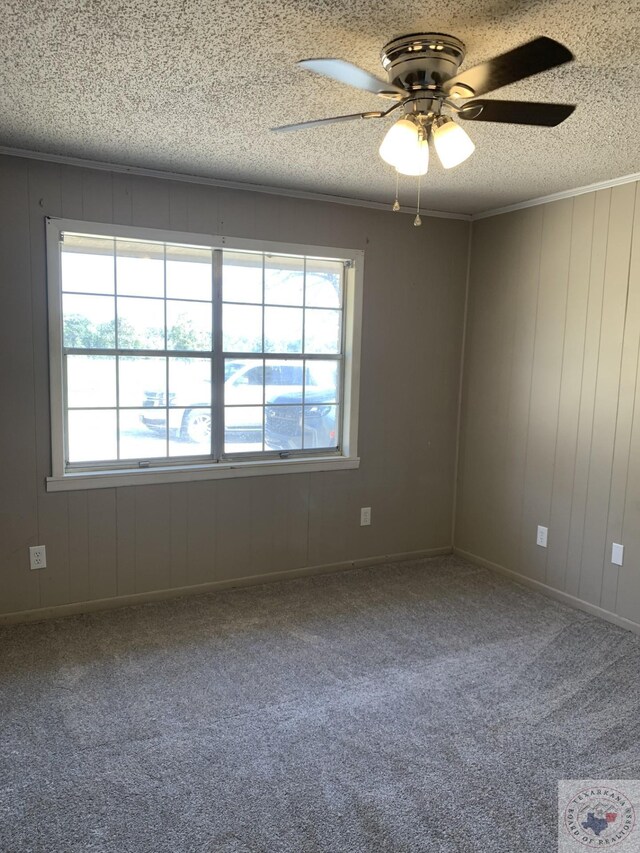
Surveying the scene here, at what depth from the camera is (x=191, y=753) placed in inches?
88.7

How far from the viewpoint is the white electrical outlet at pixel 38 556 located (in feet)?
10.8

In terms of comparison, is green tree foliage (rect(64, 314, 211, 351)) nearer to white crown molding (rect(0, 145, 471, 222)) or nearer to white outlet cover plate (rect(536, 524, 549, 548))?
white crown molding (rect(0, 145, 471, 222))

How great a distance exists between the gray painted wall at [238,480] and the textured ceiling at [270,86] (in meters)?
0.24

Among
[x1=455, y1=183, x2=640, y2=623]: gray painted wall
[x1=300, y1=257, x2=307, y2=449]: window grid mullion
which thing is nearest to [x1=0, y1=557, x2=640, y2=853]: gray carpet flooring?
[x1=455, y1=183, x2=640, y2=623]: gray painted wall

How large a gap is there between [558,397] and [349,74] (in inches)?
105

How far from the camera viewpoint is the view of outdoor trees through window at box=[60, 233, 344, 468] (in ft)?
11.1

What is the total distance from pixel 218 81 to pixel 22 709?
256 cm

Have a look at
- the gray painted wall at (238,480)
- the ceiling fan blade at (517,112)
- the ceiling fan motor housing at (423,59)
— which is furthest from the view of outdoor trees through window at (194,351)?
the ceiling fan blade at (517,112)

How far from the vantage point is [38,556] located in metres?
3.31

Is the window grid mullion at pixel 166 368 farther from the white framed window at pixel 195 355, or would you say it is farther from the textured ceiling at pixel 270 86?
the textured ceiling at pixel 270 86

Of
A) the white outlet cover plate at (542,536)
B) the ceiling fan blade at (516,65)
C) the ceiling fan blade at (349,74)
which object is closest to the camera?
the ceiling fan blade at (516,65)

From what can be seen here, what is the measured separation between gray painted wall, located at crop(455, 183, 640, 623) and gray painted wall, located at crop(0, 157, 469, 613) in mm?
248

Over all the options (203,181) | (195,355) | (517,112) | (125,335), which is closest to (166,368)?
(195,355)

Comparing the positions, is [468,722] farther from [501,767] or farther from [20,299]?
[20,299]
